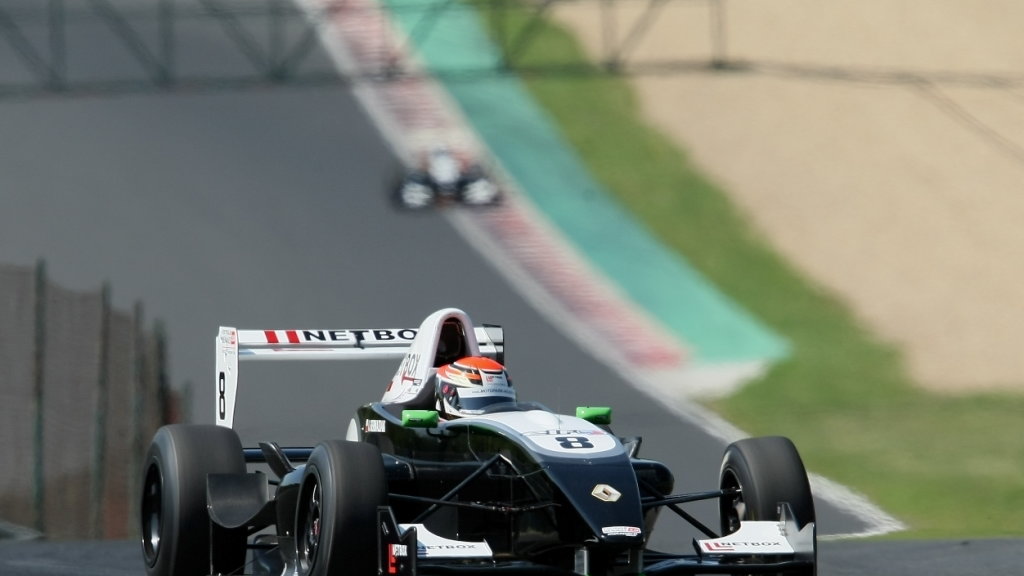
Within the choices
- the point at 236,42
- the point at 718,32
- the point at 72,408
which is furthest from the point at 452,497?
the point at 236,42

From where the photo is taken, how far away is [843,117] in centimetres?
2591

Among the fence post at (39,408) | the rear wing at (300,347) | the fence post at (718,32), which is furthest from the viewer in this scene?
the fence post at (718,32)

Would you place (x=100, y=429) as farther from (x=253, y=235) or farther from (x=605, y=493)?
(x=605, y=493)

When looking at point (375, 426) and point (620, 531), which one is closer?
point (620, 531)

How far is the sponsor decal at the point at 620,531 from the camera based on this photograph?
8.10m

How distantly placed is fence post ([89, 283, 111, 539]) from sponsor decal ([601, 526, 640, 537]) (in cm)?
1036

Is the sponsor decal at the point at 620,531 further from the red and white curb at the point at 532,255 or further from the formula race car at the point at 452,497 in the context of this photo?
the red and white curb at the point at 532,255

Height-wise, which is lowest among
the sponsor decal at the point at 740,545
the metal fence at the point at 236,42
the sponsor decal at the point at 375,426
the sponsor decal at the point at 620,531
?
the sponsor decal at the point at 740,545

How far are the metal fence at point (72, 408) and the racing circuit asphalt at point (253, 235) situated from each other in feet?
7.62

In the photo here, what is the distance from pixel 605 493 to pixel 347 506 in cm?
118

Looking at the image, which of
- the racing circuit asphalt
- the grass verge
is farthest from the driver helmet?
the racing circuit asphalt

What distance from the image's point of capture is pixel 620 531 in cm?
812

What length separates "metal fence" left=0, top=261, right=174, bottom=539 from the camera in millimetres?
17516

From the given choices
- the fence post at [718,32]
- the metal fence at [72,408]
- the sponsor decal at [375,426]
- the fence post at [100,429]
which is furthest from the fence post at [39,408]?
the fence post at [718,32]
